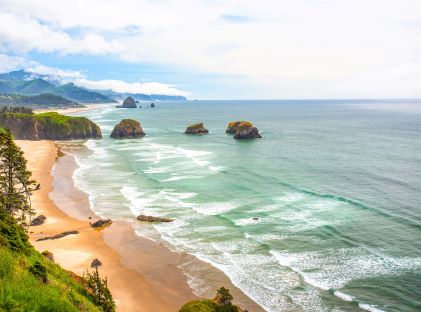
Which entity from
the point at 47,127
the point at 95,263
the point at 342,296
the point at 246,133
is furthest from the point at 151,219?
the point at 47,127

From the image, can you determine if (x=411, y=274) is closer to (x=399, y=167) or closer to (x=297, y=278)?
(x=297, y=278)

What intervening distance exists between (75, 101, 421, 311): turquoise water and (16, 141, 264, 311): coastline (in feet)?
4.46

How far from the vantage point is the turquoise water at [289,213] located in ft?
107

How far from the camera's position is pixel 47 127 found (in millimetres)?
134500

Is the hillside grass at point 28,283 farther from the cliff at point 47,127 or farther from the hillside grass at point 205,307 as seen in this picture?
the cliff at point 47,127

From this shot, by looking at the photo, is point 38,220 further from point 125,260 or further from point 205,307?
point 205,307

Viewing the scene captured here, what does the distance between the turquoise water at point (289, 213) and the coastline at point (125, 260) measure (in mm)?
1359

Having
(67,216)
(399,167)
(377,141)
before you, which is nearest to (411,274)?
(67,216)

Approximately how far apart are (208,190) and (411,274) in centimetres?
3510

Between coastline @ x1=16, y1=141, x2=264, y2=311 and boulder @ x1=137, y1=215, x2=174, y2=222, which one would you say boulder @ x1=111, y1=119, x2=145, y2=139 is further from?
boulder @ x1=137, y1=215, x2=174, y2=222

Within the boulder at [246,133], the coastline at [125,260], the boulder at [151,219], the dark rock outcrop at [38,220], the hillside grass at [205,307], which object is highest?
the boulder at [246,133]

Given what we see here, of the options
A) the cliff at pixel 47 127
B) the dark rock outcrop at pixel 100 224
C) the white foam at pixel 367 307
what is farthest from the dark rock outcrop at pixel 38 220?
the cliff at pixel 47 127

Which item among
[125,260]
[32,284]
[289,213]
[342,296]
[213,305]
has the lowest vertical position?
[125,260]

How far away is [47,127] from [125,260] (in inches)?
4292
